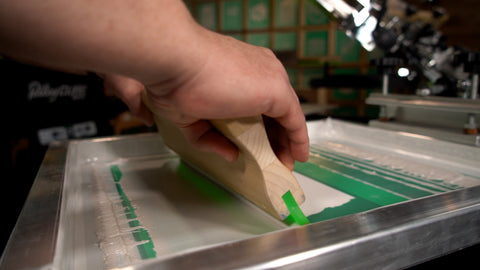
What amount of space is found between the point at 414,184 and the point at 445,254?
0.29 m

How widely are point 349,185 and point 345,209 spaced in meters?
0.13

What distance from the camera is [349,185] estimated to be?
69 cm

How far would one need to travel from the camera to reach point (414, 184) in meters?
0.68

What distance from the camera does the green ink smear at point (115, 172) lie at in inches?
30.4

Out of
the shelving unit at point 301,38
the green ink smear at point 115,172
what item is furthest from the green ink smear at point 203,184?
the shelving unit at point 301,38

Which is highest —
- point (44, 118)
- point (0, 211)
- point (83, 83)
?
point (83, 83)

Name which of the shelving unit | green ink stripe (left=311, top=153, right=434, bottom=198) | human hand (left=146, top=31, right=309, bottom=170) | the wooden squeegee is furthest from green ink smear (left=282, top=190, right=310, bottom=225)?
the shelving unit

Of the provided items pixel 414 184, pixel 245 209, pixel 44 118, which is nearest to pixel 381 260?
pixel 245 209

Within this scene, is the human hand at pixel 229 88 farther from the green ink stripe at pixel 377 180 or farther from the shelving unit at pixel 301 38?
the shelving unit at pixel 301 38

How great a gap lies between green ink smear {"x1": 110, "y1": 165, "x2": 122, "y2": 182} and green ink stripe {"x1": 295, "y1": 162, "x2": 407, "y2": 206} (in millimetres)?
443

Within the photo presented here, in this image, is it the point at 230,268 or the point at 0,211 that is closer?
the point at 230,268

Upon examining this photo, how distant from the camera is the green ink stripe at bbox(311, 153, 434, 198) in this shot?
0.64m

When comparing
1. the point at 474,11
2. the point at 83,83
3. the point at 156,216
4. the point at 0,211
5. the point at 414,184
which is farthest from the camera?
the point at 474,11

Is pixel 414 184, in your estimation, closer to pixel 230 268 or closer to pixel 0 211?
pixel 230 268
